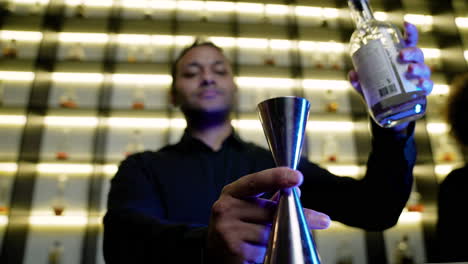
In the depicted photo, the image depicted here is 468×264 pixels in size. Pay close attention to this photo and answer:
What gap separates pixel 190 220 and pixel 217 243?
482 mm

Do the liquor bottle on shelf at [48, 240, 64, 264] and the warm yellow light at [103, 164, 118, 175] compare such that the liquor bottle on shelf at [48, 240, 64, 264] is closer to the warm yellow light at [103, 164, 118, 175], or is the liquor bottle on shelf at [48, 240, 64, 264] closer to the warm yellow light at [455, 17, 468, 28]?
the warm yellow light at [103, 164, 118, 175]

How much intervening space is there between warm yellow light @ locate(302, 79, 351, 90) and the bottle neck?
238 centimetres

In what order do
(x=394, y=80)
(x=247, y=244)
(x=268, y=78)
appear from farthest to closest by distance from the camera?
(x=268, y=78) < (x=394, y=80) < (x=247, y=244)

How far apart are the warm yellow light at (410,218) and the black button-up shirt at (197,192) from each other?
2460 millimetres

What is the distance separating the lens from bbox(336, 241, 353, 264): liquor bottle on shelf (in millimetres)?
2814

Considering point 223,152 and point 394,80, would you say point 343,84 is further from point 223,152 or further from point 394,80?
point 394,80

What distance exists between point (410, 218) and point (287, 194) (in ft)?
10.3

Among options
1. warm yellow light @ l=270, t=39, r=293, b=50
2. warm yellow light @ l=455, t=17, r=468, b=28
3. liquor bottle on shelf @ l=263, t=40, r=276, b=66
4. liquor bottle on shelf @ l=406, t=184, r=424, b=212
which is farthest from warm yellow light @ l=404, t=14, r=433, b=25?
liquor bottle on shelf @ l=406, t=184, r=424, b=212

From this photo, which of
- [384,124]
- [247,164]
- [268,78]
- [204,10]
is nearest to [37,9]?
[204,10]

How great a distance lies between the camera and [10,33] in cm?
309

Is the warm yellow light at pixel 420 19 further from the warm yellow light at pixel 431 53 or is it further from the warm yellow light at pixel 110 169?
the warm yellow light at pixel 110 169

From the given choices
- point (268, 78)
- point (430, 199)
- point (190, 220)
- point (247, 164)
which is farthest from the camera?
point (268, 78)

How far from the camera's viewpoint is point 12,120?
2855mm

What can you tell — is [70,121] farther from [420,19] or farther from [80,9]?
[420,19]
